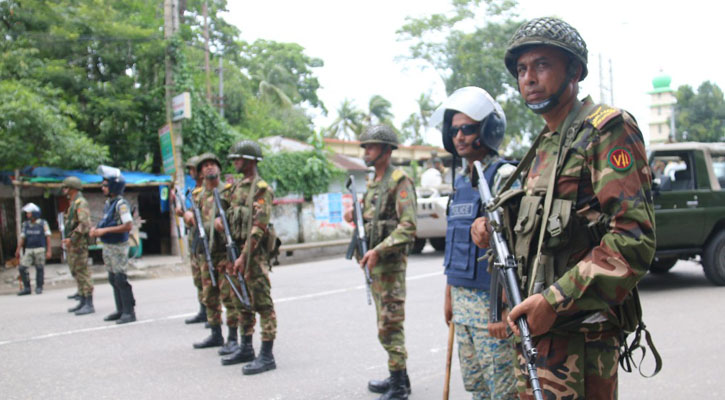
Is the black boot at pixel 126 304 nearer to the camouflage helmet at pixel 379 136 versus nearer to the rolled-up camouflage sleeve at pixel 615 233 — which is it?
the camouflage helmet at pixel 379 136

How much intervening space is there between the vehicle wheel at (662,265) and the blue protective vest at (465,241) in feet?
21.6

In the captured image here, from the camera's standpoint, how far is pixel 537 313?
73.8 inches

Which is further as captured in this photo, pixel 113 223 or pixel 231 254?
pixel 113 223

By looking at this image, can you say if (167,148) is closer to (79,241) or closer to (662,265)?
(79,241)

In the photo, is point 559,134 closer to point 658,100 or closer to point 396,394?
point 396,394

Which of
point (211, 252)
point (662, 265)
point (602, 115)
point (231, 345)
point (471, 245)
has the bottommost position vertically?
point (231, 345)

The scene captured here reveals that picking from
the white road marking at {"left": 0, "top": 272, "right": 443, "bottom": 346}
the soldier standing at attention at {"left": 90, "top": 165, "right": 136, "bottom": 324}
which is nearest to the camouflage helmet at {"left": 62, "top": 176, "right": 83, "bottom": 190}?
the soldier standing at attention at {"left": 90, "top": 165, "right": 136, "bottom": 324}

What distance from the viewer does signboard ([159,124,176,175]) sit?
14398 millimetres

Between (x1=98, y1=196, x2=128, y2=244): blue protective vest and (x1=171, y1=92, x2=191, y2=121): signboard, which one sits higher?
(x1=171, y1=92, x2=191, y2=121): signboard

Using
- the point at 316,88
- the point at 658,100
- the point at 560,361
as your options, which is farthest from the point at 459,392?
the point at 658,100

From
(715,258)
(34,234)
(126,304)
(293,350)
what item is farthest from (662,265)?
(34,234)

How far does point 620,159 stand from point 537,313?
1.77ft

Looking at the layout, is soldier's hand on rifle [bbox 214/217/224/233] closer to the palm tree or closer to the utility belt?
the utility belt

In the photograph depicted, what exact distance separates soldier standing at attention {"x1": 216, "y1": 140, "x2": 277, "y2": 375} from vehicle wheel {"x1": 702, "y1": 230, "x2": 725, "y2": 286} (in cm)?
606
